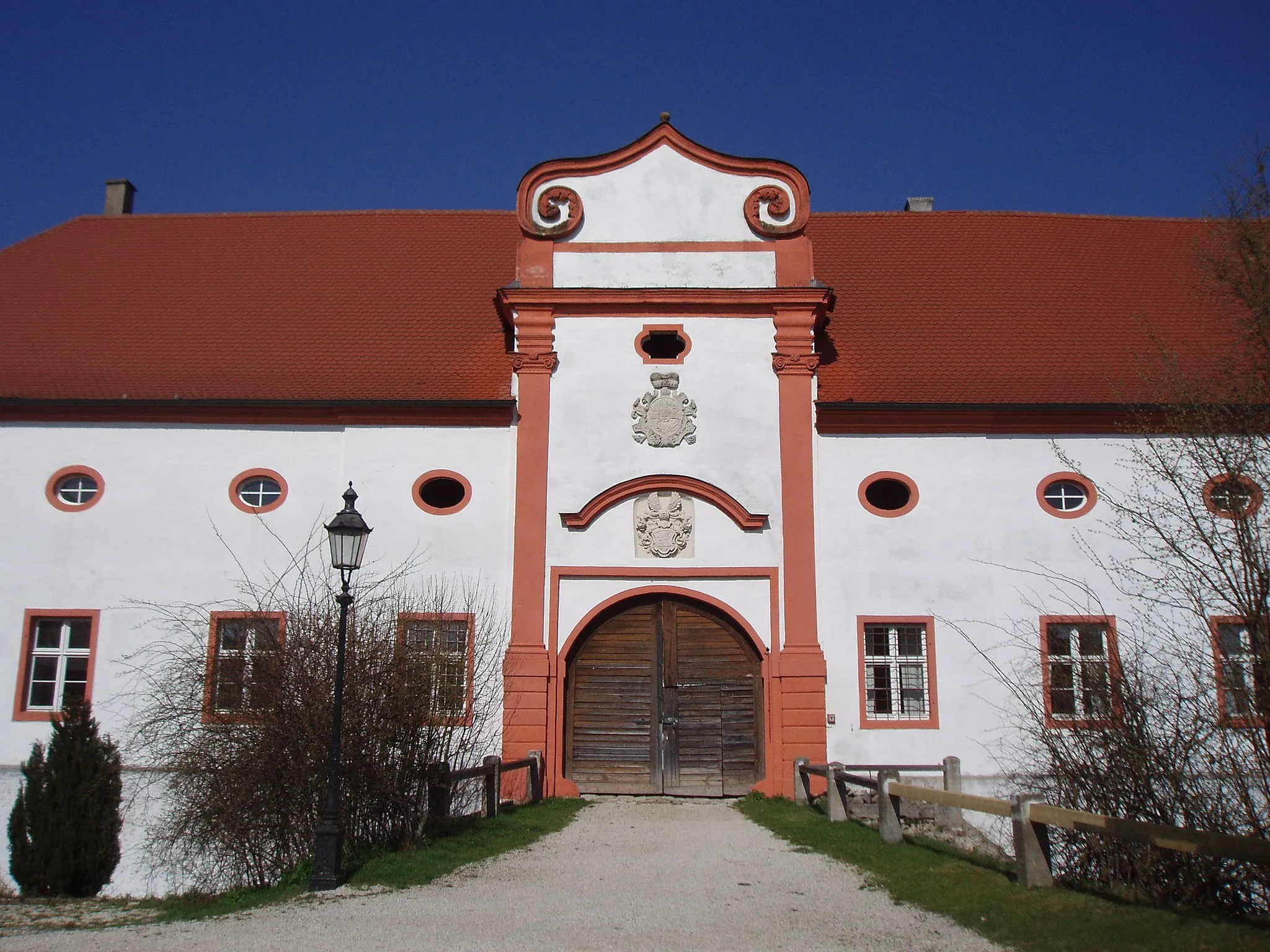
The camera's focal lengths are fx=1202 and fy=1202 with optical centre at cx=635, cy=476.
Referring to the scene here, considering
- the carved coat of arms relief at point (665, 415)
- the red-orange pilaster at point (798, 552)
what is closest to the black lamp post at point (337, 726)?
the carved coat of arms relief at point (665, 415)

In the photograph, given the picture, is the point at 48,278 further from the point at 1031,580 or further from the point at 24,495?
the point at 1031,580

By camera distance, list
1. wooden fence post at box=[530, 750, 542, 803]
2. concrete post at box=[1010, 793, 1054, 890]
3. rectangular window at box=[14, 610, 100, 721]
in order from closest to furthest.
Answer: concrete post at box=[1010, 793, 1054, 890]
wooden fence post at box=[530, 750, 542, 803]
rectangular window at box=[14, 610, 100, 721]

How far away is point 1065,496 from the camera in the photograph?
16875 millimetres

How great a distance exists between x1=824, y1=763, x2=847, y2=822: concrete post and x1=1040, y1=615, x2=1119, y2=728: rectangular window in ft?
7.89

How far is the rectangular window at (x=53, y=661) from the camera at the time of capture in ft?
53.5

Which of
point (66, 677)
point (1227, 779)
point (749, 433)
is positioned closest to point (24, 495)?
point (66, 677)

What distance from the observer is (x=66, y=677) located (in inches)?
646

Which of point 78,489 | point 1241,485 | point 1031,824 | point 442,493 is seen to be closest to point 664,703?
point 442,493

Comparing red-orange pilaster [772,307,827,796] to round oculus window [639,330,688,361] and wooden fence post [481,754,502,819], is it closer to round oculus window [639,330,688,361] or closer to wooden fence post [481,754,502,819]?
round oculus window [639,330,688,361]

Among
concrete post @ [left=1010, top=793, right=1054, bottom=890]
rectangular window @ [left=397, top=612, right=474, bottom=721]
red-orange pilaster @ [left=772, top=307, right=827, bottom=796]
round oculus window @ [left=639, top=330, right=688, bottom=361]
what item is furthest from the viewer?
round oculus window @ [left=639, top=330, right=688, bottom=361]

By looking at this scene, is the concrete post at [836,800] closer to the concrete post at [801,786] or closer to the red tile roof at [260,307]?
the concrete post at [801,786]

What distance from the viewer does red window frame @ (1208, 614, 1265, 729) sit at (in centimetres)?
899

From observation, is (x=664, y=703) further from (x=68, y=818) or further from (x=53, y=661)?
(x=53, y=661)

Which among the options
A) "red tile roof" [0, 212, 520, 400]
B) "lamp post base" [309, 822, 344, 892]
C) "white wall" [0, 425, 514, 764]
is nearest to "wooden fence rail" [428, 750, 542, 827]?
"lamp post base" [309, 822, 344, 892]
